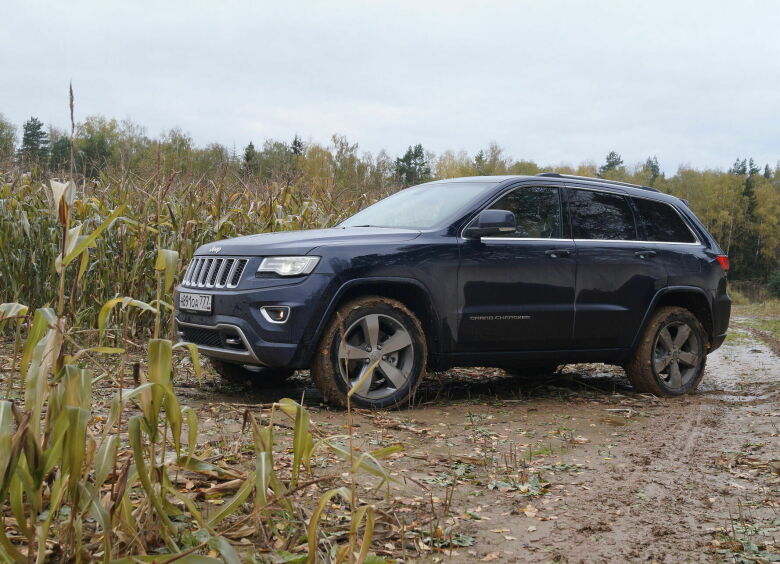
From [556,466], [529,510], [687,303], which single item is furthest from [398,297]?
[687,303]

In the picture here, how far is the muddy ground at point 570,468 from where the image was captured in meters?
3.54

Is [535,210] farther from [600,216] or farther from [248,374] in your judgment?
[248,374]

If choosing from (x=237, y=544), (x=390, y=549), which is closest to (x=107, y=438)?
(x=237, y=544)

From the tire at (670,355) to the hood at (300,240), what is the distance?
97.9 inches

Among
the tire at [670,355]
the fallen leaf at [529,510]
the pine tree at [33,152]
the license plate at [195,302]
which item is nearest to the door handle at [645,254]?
the tire at [670,355]

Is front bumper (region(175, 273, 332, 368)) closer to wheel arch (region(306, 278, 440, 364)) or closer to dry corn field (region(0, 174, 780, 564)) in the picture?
wheel arch (region(306, 278, 440, 364))

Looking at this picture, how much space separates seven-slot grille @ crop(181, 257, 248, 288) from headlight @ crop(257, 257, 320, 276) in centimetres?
20

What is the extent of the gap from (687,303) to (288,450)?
4.88m

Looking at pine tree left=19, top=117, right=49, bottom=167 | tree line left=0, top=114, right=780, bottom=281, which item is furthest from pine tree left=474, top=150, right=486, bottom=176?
pine tree left=19, top=117, right=49, bottom=167

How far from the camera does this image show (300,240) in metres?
6.17

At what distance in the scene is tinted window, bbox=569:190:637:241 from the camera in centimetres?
735

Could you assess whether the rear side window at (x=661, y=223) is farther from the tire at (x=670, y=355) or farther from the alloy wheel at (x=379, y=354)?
the alloy wheel at (x=379, y=354)

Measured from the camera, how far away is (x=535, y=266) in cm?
691

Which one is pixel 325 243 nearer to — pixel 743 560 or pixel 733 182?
pixel 743 560
